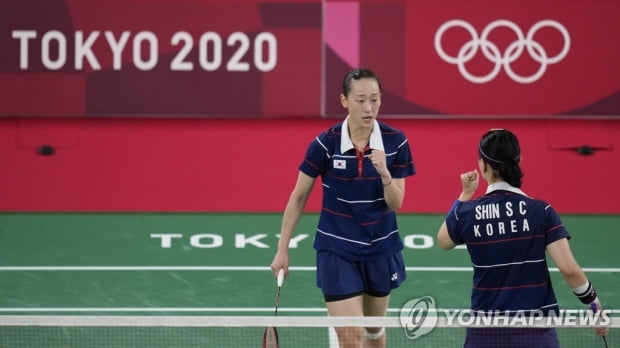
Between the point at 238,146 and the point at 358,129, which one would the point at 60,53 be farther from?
the point at 358,129

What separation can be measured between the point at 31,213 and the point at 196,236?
1636 mm

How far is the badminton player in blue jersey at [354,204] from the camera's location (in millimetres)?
5188

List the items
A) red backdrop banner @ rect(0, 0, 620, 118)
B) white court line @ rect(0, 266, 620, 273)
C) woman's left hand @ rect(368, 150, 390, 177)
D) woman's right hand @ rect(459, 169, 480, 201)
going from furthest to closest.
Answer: red backdrop banner @ rect(0, 0, 620, 118)
white court line @ rect(0, 266, 620, 273)
woman's left hand @ rect(368, 150, 390, 177)
woman's right hand @ rect(459, 169, 480, 201)

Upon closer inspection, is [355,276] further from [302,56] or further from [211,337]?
[302,56]

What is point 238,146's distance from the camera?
397 inches

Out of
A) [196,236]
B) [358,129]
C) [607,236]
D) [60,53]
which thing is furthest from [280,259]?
[60,53]

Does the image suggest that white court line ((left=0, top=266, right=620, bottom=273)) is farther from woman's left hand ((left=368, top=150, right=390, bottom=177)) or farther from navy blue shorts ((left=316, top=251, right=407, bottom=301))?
woman's left hand ((left=368, top=150, right=390, bottom=177))


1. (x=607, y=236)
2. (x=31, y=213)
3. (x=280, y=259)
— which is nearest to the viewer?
(x=280, y=259)

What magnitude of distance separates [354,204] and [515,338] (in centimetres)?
125

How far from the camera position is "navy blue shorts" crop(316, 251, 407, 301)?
5.21m

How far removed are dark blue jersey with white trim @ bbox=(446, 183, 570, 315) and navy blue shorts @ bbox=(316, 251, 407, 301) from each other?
3.12 feet

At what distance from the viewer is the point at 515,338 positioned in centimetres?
423

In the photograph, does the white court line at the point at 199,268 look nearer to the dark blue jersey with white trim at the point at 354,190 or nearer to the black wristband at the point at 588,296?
the dark blue jersey with white trim at the point at 354,190

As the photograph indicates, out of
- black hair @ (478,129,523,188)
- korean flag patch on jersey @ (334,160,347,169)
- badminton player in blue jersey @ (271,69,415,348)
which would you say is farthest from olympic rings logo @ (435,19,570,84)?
black hair @ (478,129,523,188)
